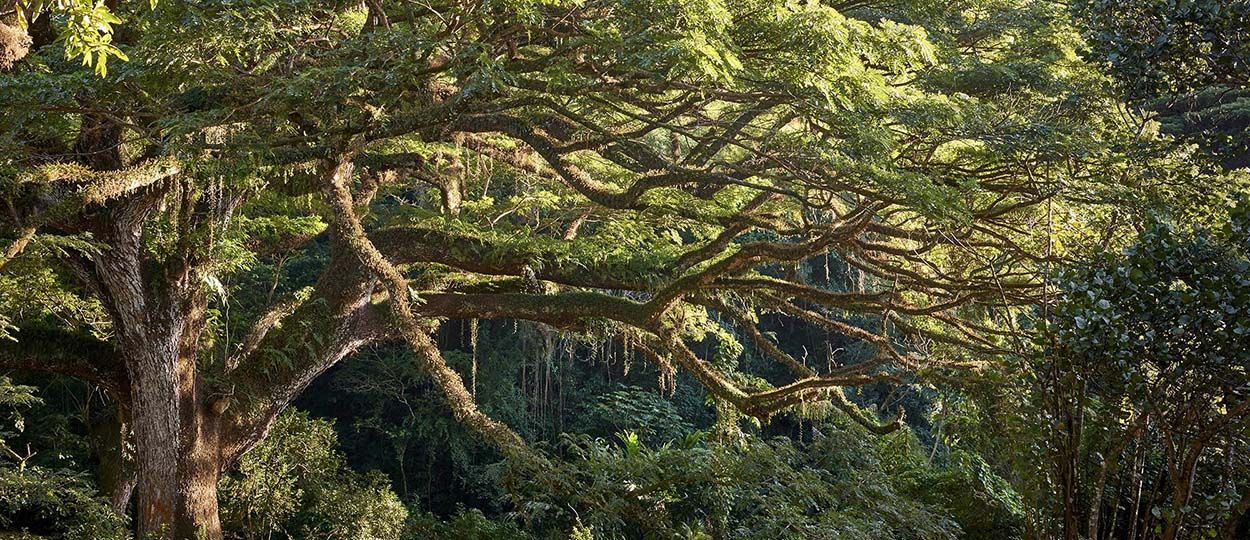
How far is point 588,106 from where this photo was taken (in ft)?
15.8

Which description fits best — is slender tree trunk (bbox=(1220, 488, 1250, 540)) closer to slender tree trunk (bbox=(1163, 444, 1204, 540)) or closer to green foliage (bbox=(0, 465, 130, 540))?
slender tree trunk (bbox=(1163, 444, 1204, 540))

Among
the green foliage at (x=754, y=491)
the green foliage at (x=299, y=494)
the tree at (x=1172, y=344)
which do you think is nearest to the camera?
the tree at (x=1172, y=344)

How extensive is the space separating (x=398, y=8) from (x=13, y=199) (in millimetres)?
2218

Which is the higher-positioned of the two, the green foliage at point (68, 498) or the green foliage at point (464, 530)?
the green foliage at point (68, 498)

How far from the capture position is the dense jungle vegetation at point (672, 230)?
3.19 metres

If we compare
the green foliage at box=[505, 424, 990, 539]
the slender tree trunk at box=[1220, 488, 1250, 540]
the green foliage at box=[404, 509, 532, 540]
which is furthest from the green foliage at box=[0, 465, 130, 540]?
the slender tree trunk at box=[1220, 488, 1250, 540]

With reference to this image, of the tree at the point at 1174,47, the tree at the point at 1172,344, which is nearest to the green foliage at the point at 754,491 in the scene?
the tree at the point at 1172,344

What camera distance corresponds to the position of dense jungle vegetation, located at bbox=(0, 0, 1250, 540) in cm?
319

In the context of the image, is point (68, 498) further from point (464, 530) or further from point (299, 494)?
point (464, 530)

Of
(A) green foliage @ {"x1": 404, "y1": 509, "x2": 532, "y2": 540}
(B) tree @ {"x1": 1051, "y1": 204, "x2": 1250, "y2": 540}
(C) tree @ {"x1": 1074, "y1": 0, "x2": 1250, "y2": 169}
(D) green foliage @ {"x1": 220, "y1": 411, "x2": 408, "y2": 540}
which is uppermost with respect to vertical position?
(C) tree @ {"x1": 1074, "y1": 0, "x2": 1250, "y2": 169}

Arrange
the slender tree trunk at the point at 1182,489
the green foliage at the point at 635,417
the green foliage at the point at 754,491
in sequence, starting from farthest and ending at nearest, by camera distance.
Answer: the green foliage at the point at 635,417 < the green foliage at the point at 754,491 < the slender tree trunk at the point at 1182,489

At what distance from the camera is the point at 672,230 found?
7473 mm

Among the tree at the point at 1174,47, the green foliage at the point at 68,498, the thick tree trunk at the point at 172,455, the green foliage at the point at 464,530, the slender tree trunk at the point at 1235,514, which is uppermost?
the tree at the point at 1174,47

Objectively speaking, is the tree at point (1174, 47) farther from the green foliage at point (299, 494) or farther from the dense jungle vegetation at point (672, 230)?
the green foliage at point (299, 494)
